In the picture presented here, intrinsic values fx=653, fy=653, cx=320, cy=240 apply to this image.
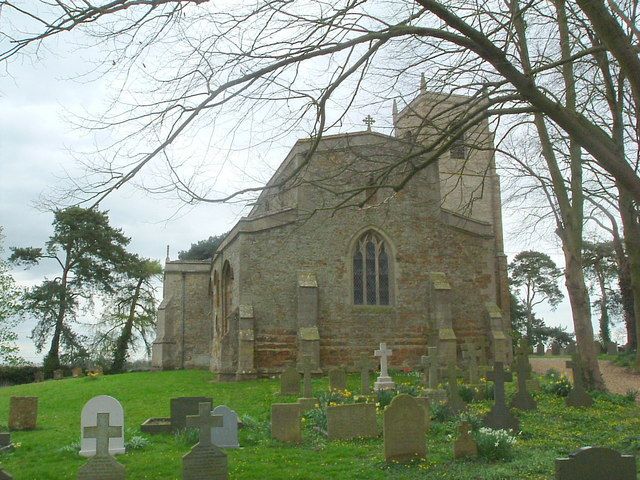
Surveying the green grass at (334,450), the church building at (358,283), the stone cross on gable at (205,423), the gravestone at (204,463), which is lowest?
the green grass at (334,450)

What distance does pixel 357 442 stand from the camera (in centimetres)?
1048

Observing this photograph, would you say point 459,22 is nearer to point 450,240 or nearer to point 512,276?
point 450,240

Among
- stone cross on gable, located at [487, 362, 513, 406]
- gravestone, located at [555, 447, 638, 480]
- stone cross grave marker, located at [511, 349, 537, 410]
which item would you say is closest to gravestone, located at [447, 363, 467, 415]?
stone cross on gable, located at [487, 362, 513, 406]

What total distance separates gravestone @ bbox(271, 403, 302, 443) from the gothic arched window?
12.0m

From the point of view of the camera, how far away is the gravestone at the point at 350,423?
10734 mm

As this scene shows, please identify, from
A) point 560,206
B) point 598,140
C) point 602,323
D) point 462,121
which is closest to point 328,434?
point 462,121

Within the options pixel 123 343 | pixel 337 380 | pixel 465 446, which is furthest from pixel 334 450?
pixel 123 343

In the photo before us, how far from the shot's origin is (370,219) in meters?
23.1

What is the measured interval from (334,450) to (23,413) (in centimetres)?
719

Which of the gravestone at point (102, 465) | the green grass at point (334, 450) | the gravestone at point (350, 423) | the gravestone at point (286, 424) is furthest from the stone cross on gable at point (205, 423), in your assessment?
the gravestone at point (350, 423)

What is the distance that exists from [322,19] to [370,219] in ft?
53.7

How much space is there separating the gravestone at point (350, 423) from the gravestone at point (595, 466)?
5.51 metres

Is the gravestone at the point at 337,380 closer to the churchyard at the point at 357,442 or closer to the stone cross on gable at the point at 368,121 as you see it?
the churchyard at the point at 357,442

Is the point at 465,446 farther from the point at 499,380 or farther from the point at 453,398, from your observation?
the point at 453,398
